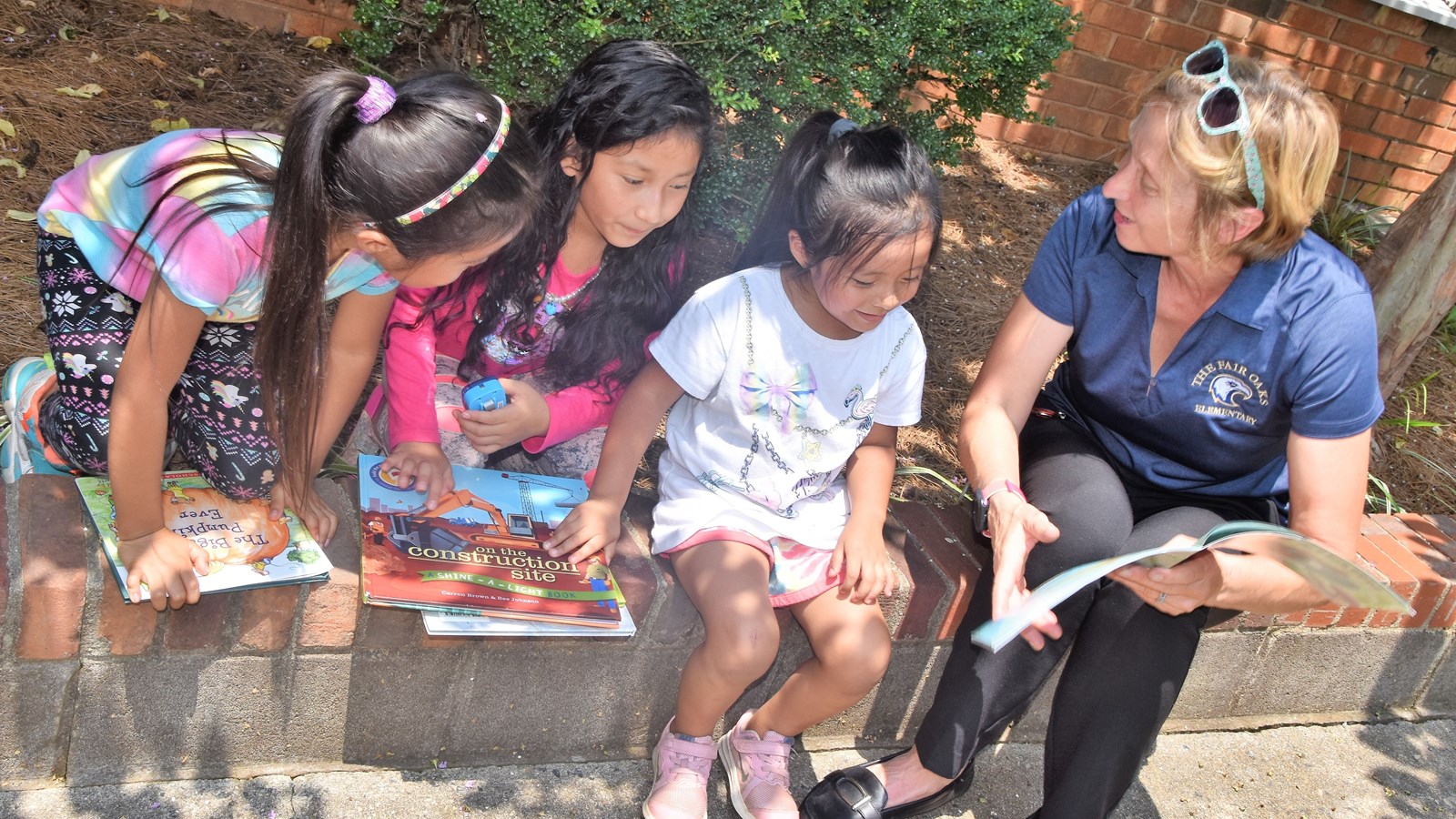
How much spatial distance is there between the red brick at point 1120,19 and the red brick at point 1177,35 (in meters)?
0.04

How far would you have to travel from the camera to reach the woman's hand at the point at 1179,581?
221cm

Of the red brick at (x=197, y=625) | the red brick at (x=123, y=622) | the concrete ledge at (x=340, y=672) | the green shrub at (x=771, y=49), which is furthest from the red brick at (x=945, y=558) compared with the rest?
the red brick at (x=123, y=622)

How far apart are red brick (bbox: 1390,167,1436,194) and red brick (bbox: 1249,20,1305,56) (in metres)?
0.97

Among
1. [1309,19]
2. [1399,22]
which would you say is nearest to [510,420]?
[1309,19]

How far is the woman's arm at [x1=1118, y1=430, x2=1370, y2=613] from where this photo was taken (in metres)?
2.23

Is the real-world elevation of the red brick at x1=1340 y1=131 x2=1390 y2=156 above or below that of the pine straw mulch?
above

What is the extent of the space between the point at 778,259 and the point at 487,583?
0.94 meters

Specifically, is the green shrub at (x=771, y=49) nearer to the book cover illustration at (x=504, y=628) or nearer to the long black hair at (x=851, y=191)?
the long black hair at (x=851, y=191)

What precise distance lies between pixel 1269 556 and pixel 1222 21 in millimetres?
3644

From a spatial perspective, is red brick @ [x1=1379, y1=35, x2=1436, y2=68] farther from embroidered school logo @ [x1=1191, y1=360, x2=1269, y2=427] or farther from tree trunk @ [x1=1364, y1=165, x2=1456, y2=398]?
embroidered school logo @ [x1=1191, y1=360, x2=1269, y2=427]

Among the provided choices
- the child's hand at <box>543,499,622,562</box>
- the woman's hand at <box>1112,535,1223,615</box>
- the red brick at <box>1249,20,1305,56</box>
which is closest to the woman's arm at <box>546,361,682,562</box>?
the child's hand at <box>543,499,622,562</box>

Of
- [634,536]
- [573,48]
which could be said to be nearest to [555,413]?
[634,536]

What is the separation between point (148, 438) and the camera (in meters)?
2.04

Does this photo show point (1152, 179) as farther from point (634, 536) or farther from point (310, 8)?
point (310, 8)
